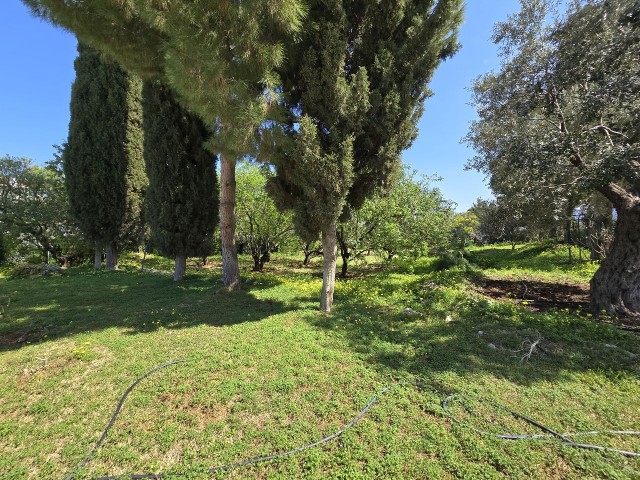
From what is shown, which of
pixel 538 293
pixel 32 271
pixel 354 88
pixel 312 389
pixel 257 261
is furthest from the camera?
pixel 257 261

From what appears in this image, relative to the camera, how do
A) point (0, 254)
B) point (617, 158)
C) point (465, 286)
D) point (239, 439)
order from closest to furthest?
point (239, 439), point (617, 158), point (465, 286), point (0, 254)

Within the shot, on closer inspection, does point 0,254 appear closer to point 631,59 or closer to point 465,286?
point 465,286

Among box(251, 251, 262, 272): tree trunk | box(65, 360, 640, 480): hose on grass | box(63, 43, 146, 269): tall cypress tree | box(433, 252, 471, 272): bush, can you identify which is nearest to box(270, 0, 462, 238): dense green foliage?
box(65, 360, 640, 480): hose on grass

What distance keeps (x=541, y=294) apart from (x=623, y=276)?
1937 mm

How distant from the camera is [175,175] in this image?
848cm

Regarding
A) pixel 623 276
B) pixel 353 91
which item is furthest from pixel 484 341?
pixel 353 91

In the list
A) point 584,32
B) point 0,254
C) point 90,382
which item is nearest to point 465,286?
point 584,32

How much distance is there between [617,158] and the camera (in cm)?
439

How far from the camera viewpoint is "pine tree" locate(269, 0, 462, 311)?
15.1 ft

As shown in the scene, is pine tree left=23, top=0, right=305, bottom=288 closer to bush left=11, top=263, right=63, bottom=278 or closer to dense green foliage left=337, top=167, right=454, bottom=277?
dense green foliage left=337, top=167, right=454, bottom=277

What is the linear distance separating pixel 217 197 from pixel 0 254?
1391 cm

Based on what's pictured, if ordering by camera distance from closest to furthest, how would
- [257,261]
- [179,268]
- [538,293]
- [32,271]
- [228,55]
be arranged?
[228,55] < [538,293] < [179,268] < [32,271] < [257,261]

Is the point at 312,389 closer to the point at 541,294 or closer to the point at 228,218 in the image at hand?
the point at 228,218

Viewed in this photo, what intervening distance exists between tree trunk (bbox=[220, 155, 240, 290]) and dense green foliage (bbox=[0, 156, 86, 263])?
1084 centimetres
